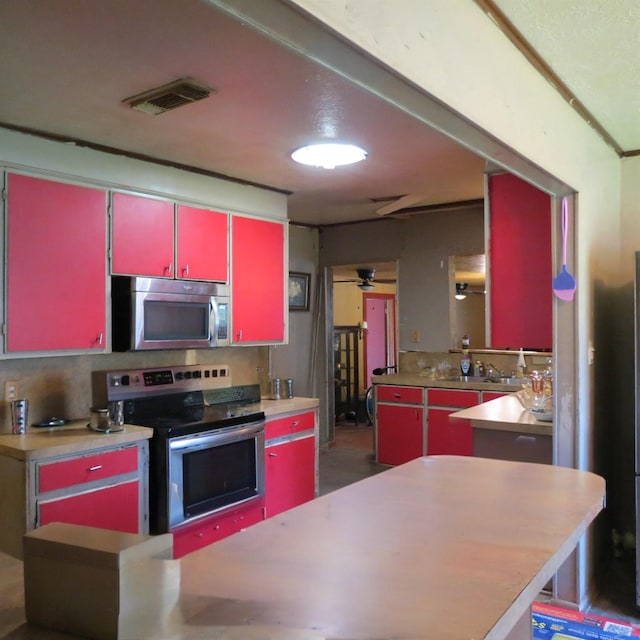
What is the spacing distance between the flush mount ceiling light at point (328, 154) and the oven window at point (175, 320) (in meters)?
1.08

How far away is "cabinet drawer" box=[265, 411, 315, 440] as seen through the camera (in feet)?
12.8

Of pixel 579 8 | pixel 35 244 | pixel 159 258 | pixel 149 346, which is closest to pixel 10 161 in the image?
pixel 35 244

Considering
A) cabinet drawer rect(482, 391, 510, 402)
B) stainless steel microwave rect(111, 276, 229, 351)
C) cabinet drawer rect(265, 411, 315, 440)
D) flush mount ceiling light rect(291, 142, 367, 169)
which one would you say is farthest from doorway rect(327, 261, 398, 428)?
flush mount ceiling light rect(291, 142, 367, 169)

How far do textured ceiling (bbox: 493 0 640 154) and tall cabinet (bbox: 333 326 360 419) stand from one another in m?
5.86

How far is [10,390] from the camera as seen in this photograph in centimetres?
312

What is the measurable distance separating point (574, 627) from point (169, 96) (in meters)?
2.31

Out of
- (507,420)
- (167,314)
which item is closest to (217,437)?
(167,314)

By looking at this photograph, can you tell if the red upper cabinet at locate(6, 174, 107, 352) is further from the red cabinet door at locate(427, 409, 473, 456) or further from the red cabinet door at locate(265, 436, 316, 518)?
the red cabinet door at locate(427, 409, 473, 456)

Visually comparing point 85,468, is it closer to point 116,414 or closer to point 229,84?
point 116,414

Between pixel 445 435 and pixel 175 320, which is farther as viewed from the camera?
pixel 445 435

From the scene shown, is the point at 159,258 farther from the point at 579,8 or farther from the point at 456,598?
the point at 456,598

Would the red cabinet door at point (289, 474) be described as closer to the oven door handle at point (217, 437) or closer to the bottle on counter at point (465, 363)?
the oven door handle at point (217, 437)

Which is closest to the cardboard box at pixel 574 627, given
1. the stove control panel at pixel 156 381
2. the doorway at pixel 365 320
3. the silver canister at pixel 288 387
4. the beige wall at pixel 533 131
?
the beige wall at pixel 533 131

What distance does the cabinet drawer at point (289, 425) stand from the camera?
3.89 m
